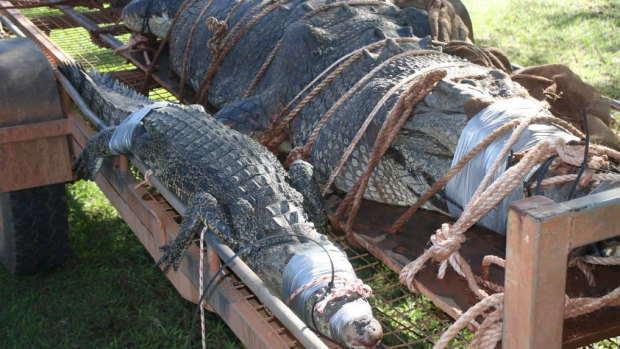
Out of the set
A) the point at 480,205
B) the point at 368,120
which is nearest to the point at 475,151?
the point at 480,205

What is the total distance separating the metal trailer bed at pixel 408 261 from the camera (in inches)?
51.6

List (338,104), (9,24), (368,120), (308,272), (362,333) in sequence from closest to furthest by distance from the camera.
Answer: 1. (362,333)
2. (308,272)
3. (368,120)
4. (338,104)
5. (9,24)

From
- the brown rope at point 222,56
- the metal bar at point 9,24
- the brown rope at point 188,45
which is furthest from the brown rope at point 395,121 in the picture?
the metal bar at point 9,24

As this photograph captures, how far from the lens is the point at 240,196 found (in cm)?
256

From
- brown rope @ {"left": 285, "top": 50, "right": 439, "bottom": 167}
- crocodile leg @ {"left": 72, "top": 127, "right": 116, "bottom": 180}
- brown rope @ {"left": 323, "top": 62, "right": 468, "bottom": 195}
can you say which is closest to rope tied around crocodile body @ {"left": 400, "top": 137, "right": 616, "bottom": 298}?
brown rope @ {"left": 323, "top": 62, "right": 468, "bottom": 195}

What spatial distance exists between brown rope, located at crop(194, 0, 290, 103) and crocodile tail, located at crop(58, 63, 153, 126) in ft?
1.68

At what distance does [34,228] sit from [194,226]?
4.87ft

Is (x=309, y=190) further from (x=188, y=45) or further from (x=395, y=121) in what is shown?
(x=188, y=45)

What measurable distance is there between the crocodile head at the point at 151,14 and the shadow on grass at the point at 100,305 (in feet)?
5.01

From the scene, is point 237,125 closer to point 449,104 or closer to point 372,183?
point 372,183

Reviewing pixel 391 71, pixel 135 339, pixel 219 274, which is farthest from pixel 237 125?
pixel 219 274

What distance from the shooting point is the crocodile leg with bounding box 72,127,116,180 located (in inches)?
118

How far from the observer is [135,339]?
3.25 meters

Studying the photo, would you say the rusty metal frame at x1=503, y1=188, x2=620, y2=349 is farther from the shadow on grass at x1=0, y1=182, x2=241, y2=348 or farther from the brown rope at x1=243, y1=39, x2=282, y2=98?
the brown rope at x1=243, y1=39, x2=282, y2=98
